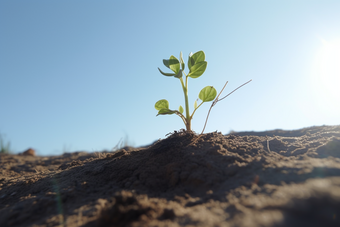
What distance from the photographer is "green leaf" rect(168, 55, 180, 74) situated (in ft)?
7.77

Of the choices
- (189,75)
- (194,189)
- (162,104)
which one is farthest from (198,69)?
(194,189)

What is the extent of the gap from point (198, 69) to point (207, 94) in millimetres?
298

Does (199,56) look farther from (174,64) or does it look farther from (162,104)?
(162,104)

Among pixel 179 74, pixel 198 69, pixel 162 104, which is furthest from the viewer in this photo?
pixel 162 104

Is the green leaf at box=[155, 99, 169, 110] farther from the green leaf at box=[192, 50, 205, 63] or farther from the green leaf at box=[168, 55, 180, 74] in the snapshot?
the green leaf at box=[192, 50, 205, 63]

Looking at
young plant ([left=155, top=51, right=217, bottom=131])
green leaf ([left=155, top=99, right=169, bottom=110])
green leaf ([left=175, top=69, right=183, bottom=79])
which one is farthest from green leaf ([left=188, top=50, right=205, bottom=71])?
green leaf ([left=155, top=99, right=169, bottom=110])

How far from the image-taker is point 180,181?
5.39 ft

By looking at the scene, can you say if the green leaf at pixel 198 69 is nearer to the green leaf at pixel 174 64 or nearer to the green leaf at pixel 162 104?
the green leaf at pixel 174 64

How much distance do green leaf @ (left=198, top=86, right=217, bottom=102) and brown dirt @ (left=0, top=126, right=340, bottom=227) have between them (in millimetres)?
422

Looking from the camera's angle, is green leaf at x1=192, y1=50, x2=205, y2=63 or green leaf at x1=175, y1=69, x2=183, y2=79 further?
green leaf at x1=192, y1=50, x2=205, y2=63

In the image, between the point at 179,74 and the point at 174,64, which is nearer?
the point at 179,74

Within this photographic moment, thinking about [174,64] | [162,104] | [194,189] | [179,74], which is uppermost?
[174,64]

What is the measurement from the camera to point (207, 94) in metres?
2.42

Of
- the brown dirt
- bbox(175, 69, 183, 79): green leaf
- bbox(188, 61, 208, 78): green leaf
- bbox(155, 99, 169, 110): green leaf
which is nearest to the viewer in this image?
the brown dirt
